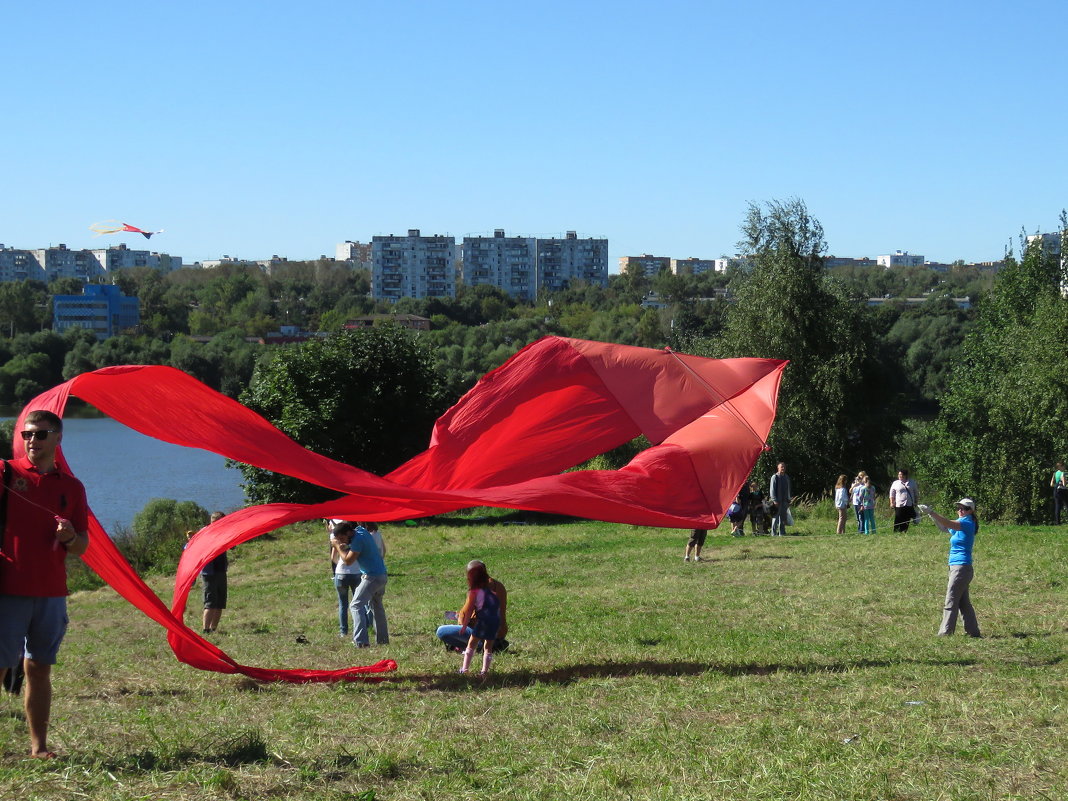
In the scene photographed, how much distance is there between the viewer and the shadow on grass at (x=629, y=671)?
1048 cm

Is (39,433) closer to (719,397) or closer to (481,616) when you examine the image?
(481,616)

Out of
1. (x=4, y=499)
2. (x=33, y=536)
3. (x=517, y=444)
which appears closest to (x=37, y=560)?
(x=33, y=536)

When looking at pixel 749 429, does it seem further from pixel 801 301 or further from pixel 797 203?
pixel 797 203

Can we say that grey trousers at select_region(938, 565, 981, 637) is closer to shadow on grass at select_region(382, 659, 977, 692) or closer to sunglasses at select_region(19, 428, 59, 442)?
shadow on grass at select_region(382, 659, 977, 692)

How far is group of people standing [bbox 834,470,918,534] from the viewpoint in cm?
2577

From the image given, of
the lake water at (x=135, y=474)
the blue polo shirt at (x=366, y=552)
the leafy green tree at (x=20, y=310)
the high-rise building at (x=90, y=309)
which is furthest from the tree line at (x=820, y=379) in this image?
the high-rise building at (x=90, y=309)

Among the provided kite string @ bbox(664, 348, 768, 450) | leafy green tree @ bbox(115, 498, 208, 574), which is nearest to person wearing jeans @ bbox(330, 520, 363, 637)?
kite string @ bbox(664, 348, 768, 450)

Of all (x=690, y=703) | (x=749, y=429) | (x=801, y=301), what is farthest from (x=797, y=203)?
(x=690, y=703)

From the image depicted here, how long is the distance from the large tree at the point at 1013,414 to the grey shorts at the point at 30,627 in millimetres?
41757

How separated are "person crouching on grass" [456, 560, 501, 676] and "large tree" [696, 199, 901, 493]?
3614 centimetres

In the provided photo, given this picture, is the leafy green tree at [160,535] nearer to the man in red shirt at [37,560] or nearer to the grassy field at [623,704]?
the grassy field at [623,704]

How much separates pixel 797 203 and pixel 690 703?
46.1 metres

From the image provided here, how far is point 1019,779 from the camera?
6.95m

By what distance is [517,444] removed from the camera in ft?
42.2
